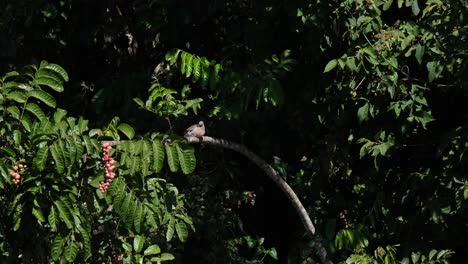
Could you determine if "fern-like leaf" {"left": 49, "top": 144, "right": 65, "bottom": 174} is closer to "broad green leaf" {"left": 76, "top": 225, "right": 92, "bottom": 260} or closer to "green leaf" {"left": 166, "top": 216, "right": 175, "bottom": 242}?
"broad green leaf" {"left": 76, "top": 225, "right": 92, "bottom": 260}

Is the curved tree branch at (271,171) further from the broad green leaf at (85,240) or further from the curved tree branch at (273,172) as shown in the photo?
the broad green leaf at (85,240)

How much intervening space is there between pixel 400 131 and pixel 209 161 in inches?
62.4

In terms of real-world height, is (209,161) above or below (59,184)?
above

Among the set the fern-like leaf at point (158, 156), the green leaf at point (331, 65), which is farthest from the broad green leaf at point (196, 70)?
the fern-like leaf at point (158, 156)

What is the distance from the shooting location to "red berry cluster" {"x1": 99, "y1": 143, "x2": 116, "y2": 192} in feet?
12.5

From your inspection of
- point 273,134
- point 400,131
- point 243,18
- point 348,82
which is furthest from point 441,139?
point 243,18

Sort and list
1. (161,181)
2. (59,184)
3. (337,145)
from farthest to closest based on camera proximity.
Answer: (337,145), (161,181), (59,184)

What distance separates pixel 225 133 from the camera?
216 inches

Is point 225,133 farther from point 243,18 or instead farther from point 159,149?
point 159,149

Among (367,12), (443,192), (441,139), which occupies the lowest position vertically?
(443,192)

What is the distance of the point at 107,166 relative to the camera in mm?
3824

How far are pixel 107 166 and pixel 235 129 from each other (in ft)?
5.63

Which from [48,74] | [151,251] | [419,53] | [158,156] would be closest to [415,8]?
[419,53]

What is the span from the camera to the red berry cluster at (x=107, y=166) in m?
3.82
